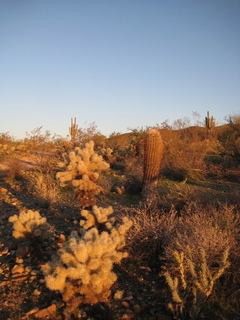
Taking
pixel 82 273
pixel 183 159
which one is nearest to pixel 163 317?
pixel 82 273

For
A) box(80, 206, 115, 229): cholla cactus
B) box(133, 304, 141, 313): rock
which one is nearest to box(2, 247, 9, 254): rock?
box(80, 206, 115, 229): cholla cactus

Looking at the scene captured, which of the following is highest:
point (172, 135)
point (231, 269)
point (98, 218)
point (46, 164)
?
point (172, 135)

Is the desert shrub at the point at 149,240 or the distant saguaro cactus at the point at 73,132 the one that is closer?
the desert shrub at the point at 149,240

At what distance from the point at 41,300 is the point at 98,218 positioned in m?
1.45

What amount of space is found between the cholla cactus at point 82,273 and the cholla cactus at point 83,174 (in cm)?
251

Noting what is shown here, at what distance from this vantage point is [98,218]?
4047 mm

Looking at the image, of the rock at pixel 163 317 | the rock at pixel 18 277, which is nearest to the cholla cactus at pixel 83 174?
the rock at pixel 18 277

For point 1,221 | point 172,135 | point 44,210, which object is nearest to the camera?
point 1,221

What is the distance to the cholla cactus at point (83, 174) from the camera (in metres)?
5.43

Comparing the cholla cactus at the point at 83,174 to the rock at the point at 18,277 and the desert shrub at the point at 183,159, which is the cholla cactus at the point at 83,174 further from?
the desert shrub at the point at 183,159

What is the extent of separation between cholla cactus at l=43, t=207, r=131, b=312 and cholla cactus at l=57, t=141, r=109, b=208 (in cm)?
251

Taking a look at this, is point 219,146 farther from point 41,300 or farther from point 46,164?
point 41,300

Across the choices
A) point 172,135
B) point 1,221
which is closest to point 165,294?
point 1,221

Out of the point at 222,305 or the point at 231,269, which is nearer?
the point at 222,305
